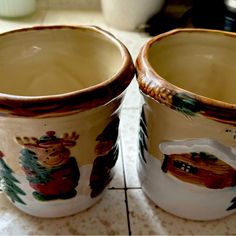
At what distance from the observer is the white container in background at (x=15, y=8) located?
0.84 meters

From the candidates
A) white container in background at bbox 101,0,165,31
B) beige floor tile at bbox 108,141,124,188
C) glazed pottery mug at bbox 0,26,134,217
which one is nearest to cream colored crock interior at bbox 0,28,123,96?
glazed pottery mug at bbox 0,26,134,217

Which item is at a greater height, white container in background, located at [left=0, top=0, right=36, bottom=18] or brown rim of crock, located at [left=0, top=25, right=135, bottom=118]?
brown rim of crock, located at [left=0, top=25, right=135, bottom=118]

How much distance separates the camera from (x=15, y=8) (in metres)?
0.85

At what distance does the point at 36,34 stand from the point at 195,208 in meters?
0.23

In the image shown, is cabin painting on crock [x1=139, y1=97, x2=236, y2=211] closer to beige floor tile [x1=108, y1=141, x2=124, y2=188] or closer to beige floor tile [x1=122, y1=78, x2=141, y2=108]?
beige floor tile [x1=108, y1=141, x2=124, y2=188]

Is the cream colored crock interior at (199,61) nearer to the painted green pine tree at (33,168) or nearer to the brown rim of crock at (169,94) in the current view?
the brown rim of crock at (169,94)

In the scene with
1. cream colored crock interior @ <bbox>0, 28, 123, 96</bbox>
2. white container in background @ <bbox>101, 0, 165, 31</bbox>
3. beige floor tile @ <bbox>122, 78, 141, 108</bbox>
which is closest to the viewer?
cream colored crock interior @ <bbox>0, 28, 123, 96</bbox>

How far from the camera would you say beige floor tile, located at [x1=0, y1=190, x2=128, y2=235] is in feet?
1.32

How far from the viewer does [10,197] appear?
0.40 meters

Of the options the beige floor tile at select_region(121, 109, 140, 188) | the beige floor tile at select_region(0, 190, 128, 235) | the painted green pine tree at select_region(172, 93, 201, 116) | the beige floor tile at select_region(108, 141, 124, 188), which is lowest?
the beige floor tile at select_region(121, 109, 140, 188)

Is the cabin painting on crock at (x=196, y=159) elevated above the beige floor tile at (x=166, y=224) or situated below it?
above

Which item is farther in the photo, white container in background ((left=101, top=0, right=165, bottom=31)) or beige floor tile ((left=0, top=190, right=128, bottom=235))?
white container in background ((left=101, top=0, right=165, bottom=31))

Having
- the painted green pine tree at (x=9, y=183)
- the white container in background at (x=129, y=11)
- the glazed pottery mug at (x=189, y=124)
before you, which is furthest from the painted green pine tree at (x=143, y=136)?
the white container in background at (x=129, y=11)

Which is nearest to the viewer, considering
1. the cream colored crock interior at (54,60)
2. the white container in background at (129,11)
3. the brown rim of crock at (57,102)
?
the brown rim of crock at (57,102)
